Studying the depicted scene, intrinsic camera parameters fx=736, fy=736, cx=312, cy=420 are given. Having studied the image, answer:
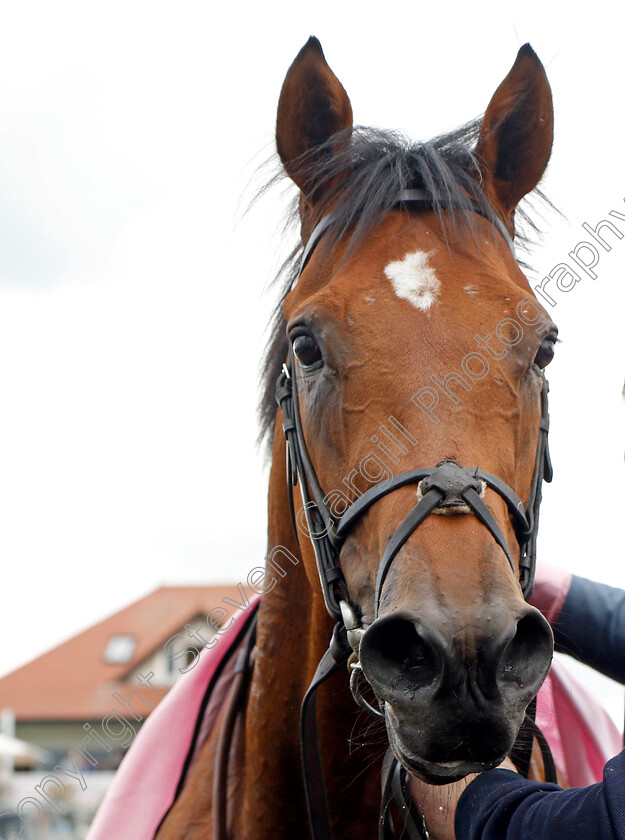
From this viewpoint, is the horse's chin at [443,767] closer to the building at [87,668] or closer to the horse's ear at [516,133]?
the horse's ear at [516,133]

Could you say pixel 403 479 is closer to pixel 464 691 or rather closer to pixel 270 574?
pixel 464 691

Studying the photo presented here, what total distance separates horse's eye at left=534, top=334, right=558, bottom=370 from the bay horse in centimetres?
2


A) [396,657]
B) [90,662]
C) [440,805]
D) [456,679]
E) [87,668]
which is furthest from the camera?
[90,662]

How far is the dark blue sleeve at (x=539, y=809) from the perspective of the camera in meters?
1.62

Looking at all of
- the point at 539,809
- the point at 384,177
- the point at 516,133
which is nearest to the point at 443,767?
the point at 539,809

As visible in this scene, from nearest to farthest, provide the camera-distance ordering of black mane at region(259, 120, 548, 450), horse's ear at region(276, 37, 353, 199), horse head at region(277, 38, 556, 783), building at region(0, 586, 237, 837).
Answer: horse head at region(277, 38, 556, 783) < black mane at region(259, 120, 548, 450) < horse's ear at region(276, 37, 353, 199) < building at region(0, 586, 237, 837)

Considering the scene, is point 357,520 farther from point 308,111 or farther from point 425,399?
point 308,111

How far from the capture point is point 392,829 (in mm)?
2428

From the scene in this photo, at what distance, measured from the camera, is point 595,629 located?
2.93m

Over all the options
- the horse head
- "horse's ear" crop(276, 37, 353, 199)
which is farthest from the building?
the horse head

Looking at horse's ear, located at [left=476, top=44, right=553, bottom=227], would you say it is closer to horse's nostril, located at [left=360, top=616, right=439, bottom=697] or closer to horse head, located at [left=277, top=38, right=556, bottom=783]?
horse head, located at [left=277, top=38, right=556, bottom=783]

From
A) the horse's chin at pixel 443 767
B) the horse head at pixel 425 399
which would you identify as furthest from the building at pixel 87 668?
the horse's chin at pixel 443 767

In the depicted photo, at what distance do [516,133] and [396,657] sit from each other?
2.16 meters

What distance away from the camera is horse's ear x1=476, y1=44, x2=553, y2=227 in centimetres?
286
